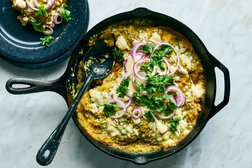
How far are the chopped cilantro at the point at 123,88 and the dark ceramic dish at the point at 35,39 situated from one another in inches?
23.9

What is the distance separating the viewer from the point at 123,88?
2779mm

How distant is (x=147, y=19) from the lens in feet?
9.73

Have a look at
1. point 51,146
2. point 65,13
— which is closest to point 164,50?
point 65,13

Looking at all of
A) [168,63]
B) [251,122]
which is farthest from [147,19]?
[251,122]

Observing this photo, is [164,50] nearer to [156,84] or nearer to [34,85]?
[156,84]

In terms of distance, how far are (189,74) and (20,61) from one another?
1531 millimetres

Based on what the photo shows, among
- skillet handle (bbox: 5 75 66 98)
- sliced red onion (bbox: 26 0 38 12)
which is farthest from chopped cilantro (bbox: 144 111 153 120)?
sliced red onion (bbox: 26 0 38 12)

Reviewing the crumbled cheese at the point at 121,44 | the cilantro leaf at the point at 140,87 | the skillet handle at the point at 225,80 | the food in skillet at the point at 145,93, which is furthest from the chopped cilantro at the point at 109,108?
the skillet handle at the point at 225,80

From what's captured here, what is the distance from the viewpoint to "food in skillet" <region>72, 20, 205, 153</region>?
2.80m

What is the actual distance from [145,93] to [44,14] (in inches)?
46.2

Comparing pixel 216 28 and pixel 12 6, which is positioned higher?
pixel 216 28

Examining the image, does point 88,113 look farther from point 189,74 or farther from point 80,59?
point 189,74

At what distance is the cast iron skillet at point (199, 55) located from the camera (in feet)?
8.96

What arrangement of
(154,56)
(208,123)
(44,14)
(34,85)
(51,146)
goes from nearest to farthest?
1. (51,146)
2. (34,85)
3. (154,56)
4. (44,14)
5. (208,123)
